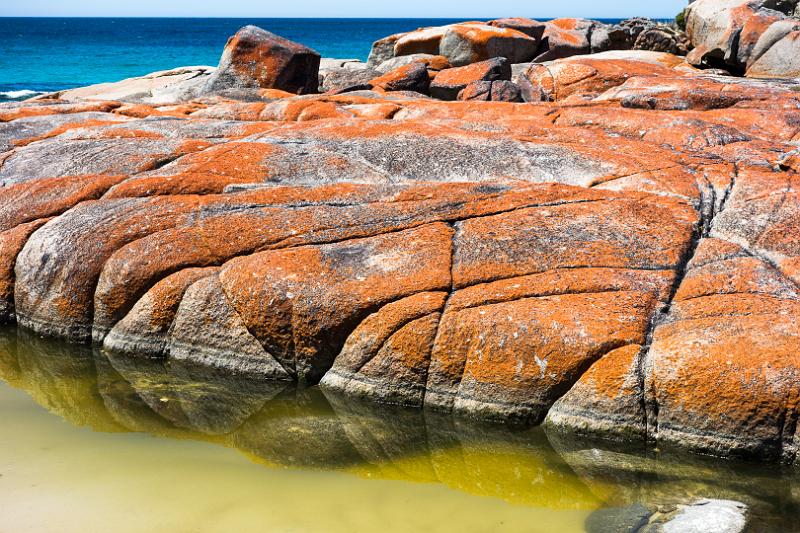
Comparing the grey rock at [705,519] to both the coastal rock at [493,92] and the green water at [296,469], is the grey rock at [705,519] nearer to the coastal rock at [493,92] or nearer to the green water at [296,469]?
the green water at [296,469]

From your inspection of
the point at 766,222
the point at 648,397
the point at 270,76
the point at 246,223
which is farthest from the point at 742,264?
the point at 270,76

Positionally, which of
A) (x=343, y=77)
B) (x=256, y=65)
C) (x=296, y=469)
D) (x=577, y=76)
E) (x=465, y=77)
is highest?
(x=256, y=65)

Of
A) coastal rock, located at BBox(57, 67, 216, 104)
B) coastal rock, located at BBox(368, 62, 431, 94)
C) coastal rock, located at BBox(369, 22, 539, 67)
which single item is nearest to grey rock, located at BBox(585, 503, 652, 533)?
coastal rock, located at BBox(57, 67, 216, 104)

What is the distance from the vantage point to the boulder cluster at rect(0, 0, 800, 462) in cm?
672

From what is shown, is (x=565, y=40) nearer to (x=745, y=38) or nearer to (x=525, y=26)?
(x=525, y=26)

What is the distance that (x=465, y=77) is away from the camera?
20.7m

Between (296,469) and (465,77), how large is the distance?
1582 cm

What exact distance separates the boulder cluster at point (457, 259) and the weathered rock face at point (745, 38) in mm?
12556

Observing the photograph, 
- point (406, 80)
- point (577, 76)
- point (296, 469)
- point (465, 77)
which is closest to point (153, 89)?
point (406, 80)

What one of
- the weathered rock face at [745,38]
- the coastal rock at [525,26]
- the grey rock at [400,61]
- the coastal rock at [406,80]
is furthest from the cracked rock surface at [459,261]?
the coastal rock at [525,26]

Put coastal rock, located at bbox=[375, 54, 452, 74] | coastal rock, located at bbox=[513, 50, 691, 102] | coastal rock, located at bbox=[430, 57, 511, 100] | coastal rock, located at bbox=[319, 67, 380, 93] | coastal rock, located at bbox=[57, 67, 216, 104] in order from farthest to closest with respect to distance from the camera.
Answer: coastal rock, located at bbox=[375, 54, 452, 74] < coastal rock, located at bbox=[319, 67, 380, 93] < coastal rock, located at bbox=[430, 57, 511, 100] < coastal rock, located at bbox=[57, 67, 216, 104] < coastal rock, located at bbox=[513, 50, 691, 102]

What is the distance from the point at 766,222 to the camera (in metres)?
7.97

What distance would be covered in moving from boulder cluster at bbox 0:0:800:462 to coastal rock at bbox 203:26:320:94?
8489mm

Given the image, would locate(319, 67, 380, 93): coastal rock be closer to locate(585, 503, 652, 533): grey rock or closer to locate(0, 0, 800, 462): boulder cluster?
locate(0, 0, 800, 462): boulder cluster
